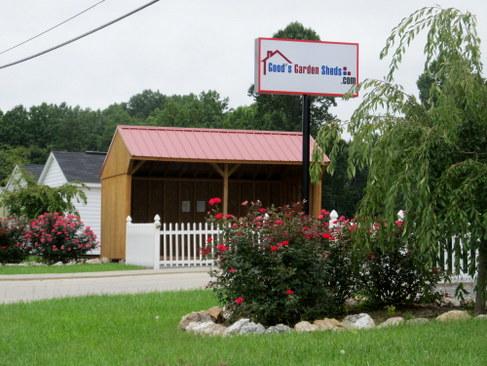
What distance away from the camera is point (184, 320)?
10.2 meters

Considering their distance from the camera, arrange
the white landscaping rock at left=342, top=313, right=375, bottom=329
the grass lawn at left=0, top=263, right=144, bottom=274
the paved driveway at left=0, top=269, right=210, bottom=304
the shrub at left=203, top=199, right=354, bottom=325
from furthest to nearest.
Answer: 1. the grass lawn at left=0, top=263, right=144, bottom=274
2. the paved driveway at left=0, top=269, right=210, bottom=304
3. the shrub at left=203, top=199, right=354, bottom=325
4. the white landscaping rock at left=342, top=313, right=375, bottom=329

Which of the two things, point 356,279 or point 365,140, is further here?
point 356,279

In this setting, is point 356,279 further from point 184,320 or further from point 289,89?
point 289,89

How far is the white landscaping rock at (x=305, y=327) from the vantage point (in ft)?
30.3

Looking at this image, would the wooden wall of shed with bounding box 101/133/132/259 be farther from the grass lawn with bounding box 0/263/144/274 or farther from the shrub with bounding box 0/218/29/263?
the shrub with bounding box 0/218/29/263

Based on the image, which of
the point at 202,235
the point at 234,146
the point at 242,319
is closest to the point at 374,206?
the point at 242,319

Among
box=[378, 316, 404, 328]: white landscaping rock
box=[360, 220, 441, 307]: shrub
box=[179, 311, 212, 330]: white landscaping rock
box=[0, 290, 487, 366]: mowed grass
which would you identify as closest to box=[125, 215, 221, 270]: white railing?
box=[360, 220, 441, 307]: shrub

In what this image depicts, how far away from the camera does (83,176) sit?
37.4m

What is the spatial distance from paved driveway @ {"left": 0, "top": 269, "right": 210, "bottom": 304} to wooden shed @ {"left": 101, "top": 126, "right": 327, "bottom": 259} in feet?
14.6

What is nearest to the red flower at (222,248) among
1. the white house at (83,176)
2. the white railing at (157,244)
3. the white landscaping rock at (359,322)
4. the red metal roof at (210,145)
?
the white landscaping rock at (359,322)

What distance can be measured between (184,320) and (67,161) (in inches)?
1199

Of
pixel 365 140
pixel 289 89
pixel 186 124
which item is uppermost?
pixel 186 124

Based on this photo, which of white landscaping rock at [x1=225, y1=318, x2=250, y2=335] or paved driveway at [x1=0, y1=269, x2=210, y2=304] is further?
paved driveway at [x1=0, y1=269, x2=210, y2=304]

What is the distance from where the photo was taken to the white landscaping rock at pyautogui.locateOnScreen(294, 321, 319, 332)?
30.3 feet
